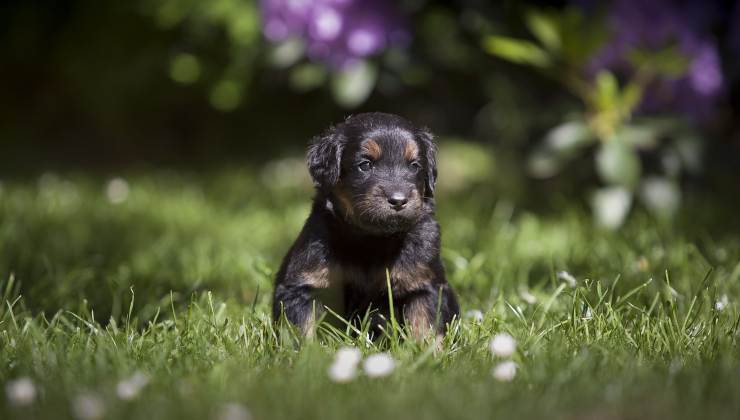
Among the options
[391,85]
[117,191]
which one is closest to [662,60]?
[391,85]

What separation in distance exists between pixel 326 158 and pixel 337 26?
6.58 feet

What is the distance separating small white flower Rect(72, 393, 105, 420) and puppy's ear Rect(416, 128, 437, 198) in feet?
3.96

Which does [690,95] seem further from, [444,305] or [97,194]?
[97,194]

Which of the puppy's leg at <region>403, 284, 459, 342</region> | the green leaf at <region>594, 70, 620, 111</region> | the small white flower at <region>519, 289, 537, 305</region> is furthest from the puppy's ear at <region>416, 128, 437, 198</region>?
the green leaf at <region>594, 70, 620, 111</region>

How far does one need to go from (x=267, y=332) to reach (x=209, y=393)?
0.56m

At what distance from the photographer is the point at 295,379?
6.62 ft

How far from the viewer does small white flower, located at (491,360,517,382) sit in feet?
6.63

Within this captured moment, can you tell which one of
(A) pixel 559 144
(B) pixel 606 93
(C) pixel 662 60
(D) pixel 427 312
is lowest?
(D) pixel 427 312

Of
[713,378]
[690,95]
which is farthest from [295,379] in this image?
[690,95]

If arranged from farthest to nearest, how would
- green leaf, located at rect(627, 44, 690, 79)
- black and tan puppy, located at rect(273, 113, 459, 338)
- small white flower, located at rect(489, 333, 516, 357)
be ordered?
1. green leaf, located at rect(627, 44, 690, 79)
2. black and tan puppy, located at rect(273, 113, 459, 338)
3. small white flower, located at rect(489, 333, 516, 357)

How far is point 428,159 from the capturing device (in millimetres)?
2605

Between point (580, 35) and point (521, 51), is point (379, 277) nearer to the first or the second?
point (521, 51)

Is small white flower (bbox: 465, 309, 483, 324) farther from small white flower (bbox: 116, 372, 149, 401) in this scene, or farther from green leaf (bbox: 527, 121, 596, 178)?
green leaf (bbox: 527, 121, 596, 178)

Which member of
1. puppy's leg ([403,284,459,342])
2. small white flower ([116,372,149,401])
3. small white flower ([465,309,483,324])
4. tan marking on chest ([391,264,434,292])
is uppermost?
tan marking on chest ([391,264,434,292])
